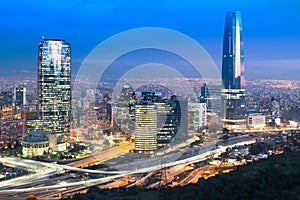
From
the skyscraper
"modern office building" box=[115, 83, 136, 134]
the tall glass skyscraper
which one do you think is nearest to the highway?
"modern office building" box=[115, 83, 136, 134]

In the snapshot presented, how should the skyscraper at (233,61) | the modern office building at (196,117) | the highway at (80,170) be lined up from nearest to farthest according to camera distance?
the highway at (80,170) → the modern office building at (196,117) → the skyscraper at (233,61)

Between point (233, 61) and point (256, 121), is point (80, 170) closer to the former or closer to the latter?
point (256, 121)

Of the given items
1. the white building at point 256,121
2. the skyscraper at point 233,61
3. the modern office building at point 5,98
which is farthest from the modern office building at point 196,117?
the modern office building at point 5,98

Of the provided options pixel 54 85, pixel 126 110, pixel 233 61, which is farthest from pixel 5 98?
pixel 233 61

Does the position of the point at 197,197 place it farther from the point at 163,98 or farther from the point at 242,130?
the point at 242,130

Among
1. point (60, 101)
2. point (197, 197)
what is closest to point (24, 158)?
point (60, 101)

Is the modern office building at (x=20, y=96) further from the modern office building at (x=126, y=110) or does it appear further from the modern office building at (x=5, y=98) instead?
the modern office building at (x=126, y=110)

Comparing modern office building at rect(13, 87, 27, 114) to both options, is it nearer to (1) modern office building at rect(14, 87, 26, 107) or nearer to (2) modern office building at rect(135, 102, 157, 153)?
(1) modern office building at rect(14, 87, 26, 107)
